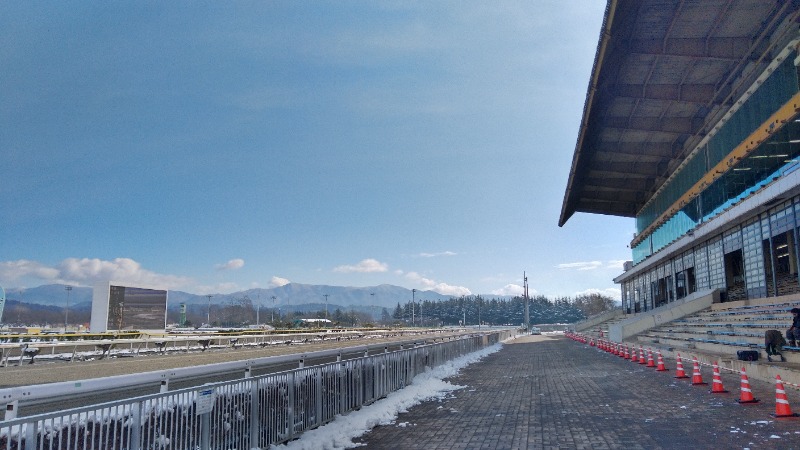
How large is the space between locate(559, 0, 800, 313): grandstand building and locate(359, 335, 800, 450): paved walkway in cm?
1412

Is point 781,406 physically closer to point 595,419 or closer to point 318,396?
point 595,419

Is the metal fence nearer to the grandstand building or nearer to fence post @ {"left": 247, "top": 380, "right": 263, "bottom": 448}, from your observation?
fence post @ {"left": 247, "top": 380, "right": 263, "bottom": 448}

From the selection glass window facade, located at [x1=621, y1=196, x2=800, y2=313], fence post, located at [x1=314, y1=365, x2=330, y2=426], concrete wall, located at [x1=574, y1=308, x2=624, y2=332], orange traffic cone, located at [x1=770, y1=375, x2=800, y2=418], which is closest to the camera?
fence post, located at [x1=314, y1=365, x2=330, y2=426]

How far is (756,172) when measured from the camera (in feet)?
96.3

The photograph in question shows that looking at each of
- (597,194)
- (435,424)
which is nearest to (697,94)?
(597,194)

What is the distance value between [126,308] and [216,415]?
4786cm

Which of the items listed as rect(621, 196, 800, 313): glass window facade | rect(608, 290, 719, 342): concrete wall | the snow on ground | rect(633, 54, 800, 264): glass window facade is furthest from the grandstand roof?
the snow on ground

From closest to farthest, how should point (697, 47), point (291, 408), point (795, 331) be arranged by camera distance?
point (291, 408) → point (795, 331) → point (697, 47)

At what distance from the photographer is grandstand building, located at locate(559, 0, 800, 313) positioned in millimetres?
25953

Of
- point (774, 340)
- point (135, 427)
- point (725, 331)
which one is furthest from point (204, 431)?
point (725, 331)

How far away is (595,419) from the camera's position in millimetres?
10648

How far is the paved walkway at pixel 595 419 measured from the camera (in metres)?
8.65

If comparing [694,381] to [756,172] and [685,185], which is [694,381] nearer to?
[756,172]

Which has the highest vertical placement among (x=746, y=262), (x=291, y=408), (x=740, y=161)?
(x=740, y=161)
